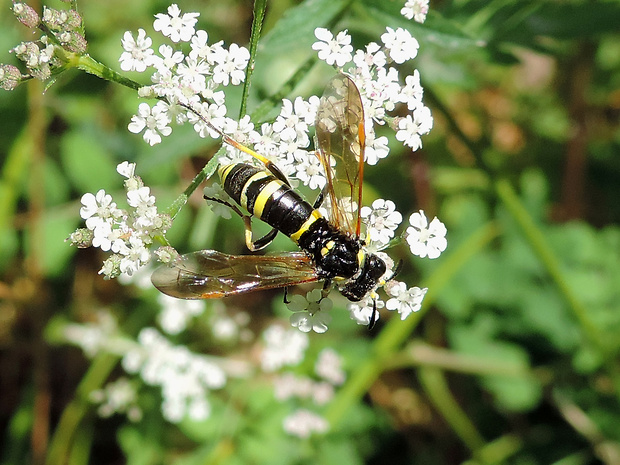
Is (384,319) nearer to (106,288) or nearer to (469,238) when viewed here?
(469,238)

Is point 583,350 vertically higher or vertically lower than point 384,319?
higher

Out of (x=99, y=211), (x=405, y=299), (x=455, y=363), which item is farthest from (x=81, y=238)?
(x=455, y=363)

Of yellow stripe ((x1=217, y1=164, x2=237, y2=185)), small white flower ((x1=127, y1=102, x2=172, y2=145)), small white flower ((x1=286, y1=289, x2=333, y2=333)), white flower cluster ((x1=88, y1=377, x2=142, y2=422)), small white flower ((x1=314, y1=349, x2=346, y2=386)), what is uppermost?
small white flower ((x1=127, y1=102, x2=172, y2=145))

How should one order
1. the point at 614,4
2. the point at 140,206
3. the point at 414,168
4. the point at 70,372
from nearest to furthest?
1. the point at 140,206
2. the point at 614,4
3. the point at 414,168
4. the point at 70,372

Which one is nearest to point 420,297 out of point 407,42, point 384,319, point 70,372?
point 407,42

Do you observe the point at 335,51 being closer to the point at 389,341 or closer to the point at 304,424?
the point at 389,341

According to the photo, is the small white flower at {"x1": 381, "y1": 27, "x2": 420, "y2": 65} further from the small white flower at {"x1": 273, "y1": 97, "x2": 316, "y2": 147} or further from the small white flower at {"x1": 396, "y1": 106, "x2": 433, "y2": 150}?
the small white flower at {"x1": 273, "y1": 97, "x2": 316, "y2": 147}

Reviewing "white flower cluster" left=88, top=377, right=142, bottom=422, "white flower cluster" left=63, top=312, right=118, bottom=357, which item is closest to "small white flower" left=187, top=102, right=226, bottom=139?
"white flower cluster" left=88, top=377, right=142, bottom=422
